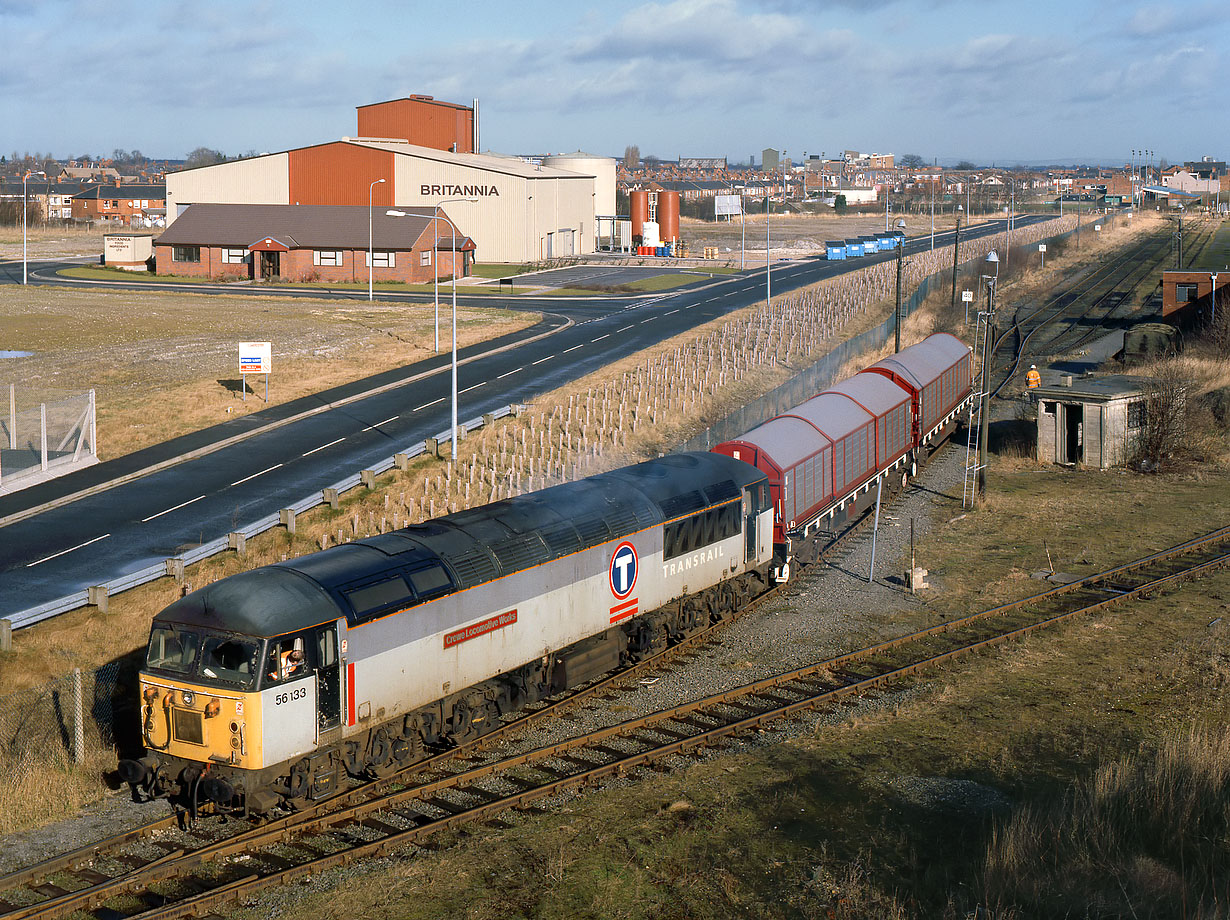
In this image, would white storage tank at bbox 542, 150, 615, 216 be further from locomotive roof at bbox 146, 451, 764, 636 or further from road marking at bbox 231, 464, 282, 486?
locomotive roof at bbox 146, 451, 764, 636

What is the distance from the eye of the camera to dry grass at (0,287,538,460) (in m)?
51.7

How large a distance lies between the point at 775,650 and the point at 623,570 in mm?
4927

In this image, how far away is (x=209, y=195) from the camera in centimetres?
11388

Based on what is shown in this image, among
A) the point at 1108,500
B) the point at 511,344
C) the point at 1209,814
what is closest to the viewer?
the point at 1209,814

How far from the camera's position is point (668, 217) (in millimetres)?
140875

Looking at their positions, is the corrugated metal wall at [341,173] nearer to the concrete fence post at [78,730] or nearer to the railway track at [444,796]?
the railway track at [444,796]

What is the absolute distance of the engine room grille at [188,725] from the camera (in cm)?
1745

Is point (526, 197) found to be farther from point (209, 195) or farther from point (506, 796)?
point (506, 796)

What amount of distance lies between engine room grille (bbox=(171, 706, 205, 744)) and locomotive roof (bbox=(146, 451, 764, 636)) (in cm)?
129

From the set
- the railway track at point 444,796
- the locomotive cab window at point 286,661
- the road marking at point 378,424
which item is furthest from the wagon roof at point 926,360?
the locomotive cab window at point 286,661

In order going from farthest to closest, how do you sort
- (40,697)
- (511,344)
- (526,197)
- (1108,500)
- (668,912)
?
(526,197), (511,344), (1108,500), (40,697), (668,912)

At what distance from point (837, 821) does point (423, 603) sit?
725 centimetres

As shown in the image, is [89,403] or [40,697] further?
[89,403]

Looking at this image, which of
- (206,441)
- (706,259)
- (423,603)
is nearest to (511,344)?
(206,441)
